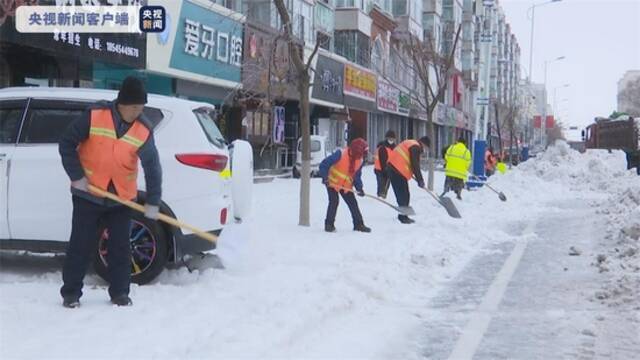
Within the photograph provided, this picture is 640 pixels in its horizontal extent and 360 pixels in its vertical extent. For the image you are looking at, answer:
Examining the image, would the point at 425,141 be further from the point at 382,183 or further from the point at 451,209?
the point at 382,183

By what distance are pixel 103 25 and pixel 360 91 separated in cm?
2001

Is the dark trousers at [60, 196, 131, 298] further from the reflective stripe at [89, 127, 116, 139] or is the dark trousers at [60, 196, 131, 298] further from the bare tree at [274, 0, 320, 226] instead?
the bare tree at [274, 0, 320, 226]

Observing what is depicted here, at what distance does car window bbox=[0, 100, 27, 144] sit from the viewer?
6.59m

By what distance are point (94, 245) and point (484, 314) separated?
336 cm

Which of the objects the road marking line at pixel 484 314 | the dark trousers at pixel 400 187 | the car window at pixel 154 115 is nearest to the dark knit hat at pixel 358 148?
the dark trousers at pixel 400 187

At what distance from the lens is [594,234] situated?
38.4ft

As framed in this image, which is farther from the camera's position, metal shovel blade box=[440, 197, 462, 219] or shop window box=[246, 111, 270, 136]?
shop window box=[246, 111, 270, 136]

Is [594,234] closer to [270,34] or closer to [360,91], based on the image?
[270,34]

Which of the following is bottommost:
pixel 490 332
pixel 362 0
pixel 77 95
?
pixel 490 332

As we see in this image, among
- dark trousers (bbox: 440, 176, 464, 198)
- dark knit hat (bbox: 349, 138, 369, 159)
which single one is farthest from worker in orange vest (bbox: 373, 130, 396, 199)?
dark trousers (bbox: 440, 176, 464, 198)

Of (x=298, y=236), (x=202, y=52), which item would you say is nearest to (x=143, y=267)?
(x=298, y=236)

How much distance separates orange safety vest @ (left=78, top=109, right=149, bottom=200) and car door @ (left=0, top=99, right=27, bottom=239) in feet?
4.63

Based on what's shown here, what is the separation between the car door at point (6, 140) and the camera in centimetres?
649

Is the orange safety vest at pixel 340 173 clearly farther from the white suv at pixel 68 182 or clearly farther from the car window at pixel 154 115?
the car window at pixel 154 115
